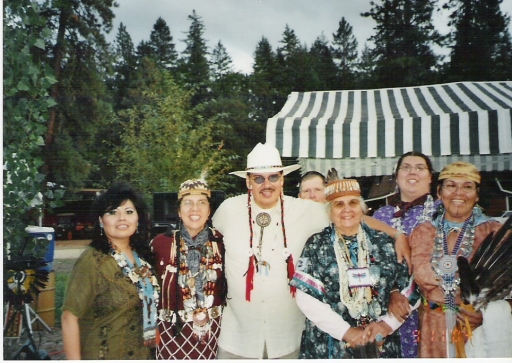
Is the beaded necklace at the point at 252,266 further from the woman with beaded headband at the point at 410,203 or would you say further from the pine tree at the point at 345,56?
the pine tree at the point at 345,56

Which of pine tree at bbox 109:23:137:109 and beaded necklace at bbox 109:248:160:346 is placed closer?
beaded necklace at bbox 109:248:160:346

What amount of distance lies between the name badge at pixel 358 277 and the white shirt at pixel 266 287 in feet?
1.22

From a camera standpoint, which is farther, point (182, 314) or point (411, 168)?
point (411, 168)

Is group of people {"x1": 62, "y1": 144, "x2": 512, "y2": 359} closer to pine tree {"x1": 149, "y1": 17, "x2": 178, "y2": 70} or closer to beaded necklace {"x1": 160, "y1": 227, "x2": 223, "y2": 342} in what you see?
beaded necklace {"x1": 160, "y1": 227, "x2": 223, "y2": 342}

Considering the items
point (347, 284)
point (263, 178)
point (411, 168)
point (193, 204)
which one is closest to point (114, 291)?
point (193, 204)

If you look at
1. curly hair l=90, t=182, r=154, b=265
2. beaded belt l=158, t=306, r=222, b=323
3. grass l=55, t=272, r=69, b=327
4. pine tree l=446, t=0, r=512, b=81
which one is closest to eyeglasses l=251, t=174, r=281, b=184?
curly hair l=90, t=182, r=154, b=265

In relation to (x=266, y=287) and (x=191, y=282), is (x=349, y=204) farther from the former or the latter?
(x=191, y=282)

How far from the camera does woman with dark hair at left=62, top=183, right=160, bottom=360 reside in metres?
2.89

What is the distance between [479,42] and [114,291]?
3.19 m

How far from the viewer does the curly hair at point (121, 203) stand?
120 inches

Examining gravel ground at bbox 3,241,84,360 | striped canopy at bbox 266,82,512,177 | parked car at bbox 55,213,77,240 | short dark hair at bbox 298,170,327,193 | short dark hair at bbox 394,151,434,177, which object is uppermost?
striped canopy at bbox 266,82,512,177

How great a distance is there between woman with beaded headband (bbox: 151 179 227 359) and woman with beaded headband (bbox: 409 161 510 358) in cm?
133

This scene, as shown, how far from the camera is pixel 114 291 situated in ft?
9.57

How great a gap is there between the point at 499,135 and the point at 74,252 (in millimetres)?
3076
